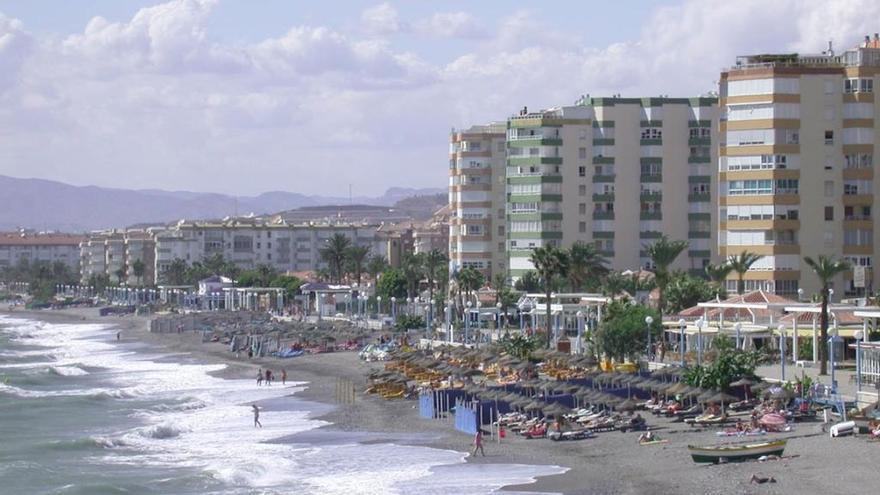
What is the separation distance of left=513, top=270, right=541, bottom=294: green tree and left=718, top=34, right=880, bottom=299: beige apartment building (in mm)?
23569

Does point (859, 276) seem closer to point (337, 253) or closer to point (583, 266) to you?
point (583, 266)

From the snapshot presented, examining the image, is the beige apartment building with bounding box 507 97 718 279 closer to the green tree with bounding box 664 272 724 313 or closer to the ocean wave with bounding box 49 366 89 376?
the green tree with bounding box 664 272 724 313

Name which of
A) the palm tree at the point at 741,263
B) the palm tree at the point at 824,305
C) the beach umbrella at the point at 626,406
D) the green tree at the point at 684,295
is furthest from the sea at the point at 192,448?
the palm tree at the point at 741,263

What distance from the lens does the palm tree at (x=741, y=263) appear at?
79.2m

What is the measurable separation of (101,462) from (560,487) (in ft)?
61.1

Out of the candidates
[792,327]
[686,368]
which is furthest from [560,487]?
[792,327]

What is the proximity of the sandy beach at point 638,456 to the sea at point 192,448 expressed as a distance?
119 cm

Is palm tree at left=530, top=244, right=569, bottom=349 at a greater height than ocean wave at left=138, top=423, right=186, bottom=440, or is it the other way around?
palm tree at left=530, top=244, right=569, bottom=349

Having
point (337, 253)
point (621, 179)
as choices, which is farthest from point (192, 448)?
point (337, 253)

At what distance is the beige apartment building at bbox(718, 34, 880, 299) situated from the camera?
269 feet

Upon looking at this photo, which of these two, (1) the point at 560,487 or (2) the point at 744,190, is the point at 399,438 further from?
(2) the point at 744,190

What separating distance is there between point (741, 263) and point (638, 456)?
118 feet

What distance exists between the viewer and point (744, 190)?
82.6 metres

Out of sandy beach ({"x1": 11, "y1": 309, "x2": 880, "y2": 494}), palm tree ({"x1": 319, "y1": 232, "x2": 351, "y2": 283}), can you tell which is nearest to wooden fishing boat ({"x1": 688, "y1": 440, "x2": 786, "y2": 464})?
sandy beach ({"x1": 11, "y1": 309, "x2": 880, "y2": 494})
